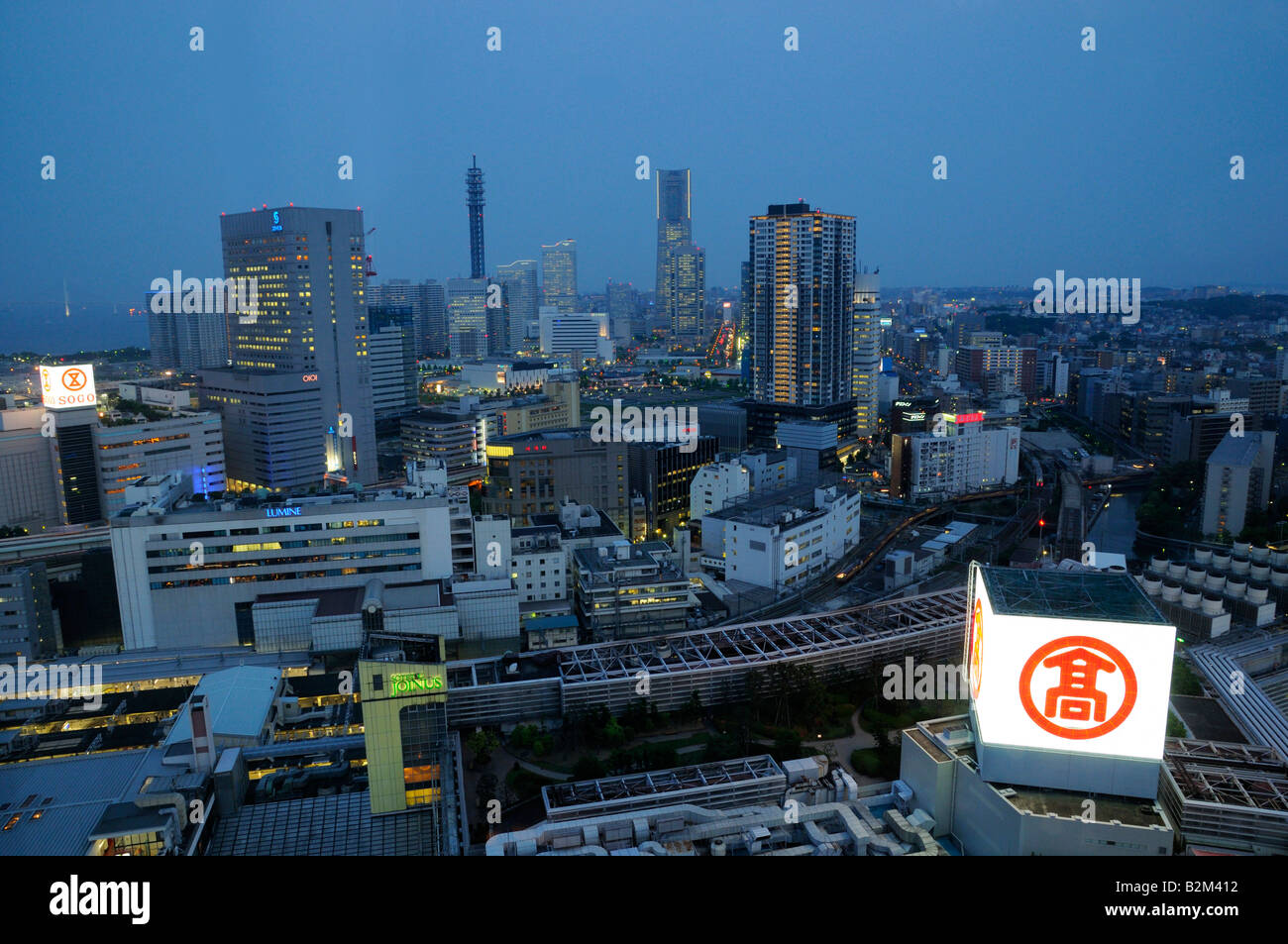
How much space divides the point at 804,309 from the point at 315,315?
13.5 metres

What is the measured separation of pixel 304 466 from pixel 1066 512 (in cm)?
1706

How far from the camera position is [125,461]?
54.7ft

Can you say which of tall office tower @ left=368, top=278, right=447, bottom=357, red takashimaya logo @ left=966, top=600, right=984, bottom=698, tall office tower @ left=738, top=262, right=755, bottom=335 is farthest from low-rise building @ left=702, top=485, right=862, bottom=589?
tall office tower @ left=368, top=278, right=447, bottom=357

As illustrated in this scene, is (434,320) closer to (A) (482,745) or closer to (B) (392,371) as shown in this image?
(B) (392,371)

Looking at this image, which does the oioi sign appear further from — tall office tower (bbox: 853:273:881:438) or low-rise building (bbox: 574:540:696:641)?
tall office tower (bbox: 853:273:881:438)

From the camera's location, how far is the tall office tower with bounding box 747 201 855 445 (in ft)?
80.5

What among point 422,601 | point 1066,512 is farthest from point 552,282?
point 422,601

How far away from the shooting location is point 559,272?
6228cm

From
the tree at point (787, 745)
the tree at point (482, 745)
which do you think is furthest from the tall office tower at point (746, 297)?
the tree at point (482, 745)

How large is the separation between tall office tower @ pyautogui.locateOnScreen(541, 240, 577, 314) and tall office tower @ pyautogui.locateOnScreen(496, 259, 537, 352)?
4359 mm

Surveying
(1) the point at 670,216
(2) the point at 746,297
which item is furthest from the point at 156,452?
(1) the point at 670,216

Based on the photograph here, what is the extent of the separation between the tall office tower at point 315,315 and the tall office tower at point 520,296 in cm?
3158

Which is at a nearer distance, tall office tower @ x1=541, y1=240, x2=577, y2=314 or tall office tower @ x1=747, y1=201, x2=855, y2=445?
tall office tower @ x1=747, y1=201, x2=855, y2=445

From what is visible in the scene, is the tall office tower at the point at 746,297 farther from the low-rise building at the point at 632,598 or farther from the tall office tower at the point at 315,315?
the low-rise building at the point at 632,598
